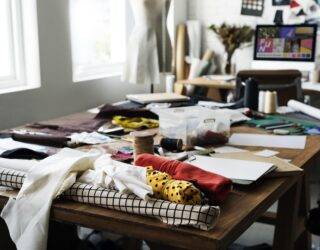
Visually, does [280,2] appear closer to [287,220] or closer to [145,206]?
[287,220]

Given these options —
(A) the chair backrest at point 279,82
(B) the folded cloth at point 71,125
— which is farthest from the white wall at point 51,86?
(A) the chair backrest at point 279,82

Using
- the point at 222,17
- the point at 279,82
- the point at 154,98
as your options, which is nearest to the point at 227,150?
the point at 154,98

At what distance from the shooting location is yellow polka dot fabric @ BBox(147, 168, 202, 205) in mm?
1190

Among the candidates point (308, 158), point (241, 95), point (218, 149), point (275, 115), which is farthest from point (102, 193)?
point (241, 95)

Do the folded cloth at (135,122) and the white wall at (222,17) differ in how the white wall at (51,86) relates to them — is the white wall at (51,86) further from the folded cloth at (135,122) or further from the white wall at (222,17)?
the white wall at (222,17)

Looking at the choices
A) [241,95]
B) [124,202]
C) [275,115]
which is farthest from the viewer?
[241,95]

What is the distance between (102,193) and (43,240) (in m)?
0.20

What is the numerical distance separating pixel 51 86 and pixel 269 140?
1.81 meters

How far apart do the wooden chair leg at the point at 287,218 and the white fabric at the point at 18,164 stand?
99 centimetres

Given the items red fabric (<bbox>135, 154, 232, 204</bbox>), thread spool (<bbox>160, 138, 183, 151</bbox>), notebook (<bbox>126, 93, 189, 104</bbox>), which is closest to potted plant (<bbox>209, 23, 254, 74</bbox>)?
notebook (<bbox>126, 93, 189, 104</bbox>)

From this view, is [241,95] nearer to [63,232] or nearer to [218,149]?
[218,149]

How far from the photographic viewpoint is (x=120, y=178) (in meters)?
1.29

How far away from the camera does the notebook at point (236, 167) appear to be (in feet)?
4.72

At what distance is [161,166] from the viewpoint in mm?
1405
